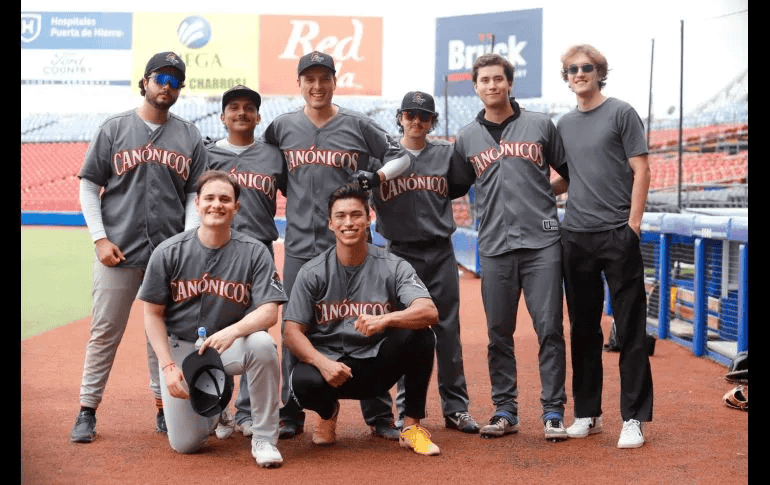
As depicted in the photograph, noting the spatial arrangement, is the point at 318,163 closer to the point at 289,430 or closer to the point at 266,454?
the point at 289,430

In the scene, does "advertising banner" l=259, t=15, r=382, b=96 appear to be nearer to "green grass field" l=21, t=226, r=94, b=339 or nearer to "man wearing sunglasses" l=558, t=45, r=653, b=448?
"green grass field" l=21, t=226, r=94, b=339

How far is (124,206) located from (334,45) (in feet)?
93.0

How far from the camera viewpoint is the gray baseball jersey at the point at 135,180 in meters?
4.43

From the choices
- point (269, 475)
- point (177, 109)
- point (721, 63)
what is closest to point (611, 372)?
point (269, 475)

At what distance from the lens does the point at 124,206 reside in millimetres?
4438

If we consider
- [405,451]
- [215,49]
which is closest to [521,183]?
[405,451]

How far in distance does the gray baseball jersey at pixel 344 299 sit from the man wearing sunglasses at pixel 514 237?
0.53 meters

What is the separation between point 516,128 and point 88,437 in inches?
105

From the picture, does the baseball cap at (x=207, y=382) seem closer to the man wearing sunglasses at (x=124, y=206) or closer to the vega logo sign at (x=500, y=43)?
the man wearing sunglasses at (x=124, y=206)

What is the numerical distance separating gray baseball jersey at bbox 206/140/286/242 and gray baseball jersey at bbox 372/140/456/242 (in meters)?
0.59

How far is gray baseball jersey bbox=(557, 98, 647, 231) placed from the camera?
167 inches

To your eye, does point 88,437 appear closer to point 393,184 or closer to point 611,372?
→ point 393,184

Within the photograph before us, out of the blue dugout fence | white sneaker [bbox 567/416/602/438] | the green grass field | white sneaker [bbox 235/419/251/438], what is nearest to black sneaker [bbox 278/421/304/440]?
white sneaker [bbox 235/419/251/438]

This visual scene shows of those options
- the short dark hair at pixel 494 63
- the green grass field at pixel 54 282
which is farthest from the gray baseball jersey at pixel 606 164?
the green grass field at pixel 54 282
